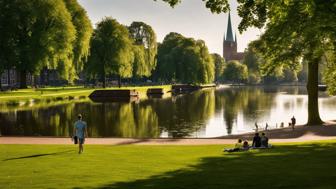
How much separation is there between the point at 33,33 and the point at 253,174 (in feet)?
196

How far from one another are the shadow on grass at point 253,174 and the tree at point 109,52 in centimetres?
7341

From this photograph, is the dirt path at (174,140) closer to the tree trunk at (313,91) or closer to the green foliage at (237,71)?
the tree trunk at (313,91)

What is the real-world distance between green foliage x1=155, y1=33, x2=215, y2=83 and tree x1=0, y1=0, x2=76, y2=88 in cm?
5818

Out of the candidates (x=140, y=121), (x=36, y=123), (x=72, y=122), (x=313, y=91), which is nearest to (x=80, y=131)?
(x=36, y=123)

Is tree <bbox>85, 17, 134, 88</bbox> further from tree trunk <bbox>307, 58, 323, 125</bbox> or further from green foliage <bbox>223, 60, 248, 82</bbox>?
green foliage <bbox>223, 60, 248, 82</bbox>

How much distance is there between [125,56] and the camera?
91.6 m

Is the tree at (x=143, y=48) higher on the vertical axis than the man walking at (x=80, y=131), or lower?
higher

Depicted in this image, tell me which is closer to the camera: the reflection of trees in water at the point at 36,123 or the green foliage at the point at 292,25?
Answer: the green foliage at the point at 292,25

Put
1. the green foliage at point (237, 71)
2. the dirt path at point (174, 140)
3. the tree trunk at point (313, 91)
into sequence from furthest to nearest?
the green foliage at point (237, 71) < the tree trunk at point (313, 91) < the dirt path at point (174, 140)

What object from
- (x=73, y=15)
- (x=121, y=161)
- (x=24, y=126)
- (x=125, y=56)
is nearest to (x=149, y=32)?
(x=125, y=56)

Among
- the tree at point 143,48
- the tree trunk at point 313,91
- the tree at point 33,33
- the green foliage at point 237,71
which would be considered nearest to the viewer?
the tree trunk at point 313,91

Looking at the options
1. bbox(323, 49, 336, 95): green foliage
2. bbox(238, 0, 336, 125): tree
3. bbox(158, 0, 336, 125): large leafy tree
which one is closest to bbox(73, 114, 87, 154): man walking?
bbox(158, 0, 336, 125): large leafy tree

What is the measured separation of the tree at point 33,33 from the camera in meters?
66.7

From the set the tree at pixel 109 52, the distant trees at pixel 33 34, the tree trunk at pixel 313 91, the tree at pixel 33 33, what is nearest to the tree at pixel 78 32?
the distant trees at pixel 33 34
